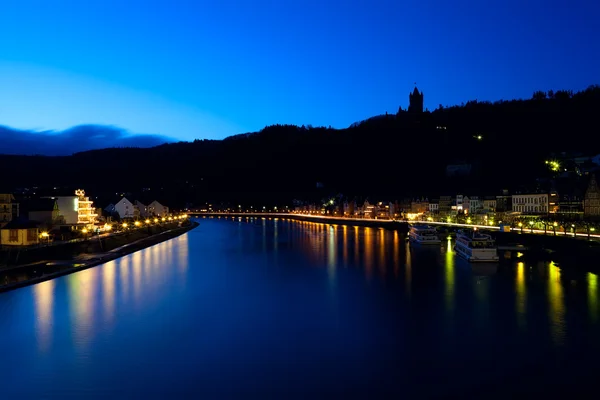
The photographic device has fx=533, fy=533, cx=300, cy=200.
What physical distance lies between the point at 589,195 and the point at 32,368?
1649 inches

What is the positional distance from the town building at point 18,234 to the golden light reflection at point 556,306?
2468cm

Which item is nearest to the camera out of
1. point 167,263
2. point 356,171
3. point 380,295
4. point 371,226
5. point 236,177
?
point 380,295

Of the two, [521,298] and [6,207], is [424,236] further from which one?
[6,207]

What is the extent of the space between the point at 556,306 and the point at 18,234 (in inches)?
1001

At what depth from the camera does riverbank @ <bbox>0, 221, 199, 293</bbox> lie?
22.2m

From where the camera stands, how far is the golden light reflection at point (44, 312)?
14.6 m

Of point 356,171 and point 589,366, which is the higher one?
point 356,171

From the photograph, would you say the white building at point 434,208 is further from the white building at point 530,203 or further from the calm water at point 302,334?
the calm water at point 302,334

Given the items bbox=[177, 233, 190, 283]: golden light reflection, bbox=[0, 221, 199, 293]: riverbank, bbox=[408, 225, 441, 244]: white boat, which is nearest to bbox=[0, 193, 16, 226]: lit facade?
bbox=[0, 221, 199, 293]: riverbank

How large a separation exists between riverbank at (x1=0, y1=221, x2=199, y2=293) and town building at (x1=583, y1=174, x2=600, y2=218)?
114 feet

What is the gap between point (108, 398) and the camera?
1059 centimetres

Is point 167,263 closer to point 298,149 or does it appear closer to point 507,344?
point 507,344

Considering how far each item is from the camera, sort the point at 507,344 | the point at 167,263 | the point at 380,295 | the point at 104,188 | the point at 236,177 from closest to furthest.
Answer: the point at 507,344, the point at 380,295, the point at 167,263, the point at 104,188, the point at 236,177

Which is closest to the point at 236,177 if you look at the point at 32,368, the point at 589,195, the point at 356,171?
the point at 356,171
